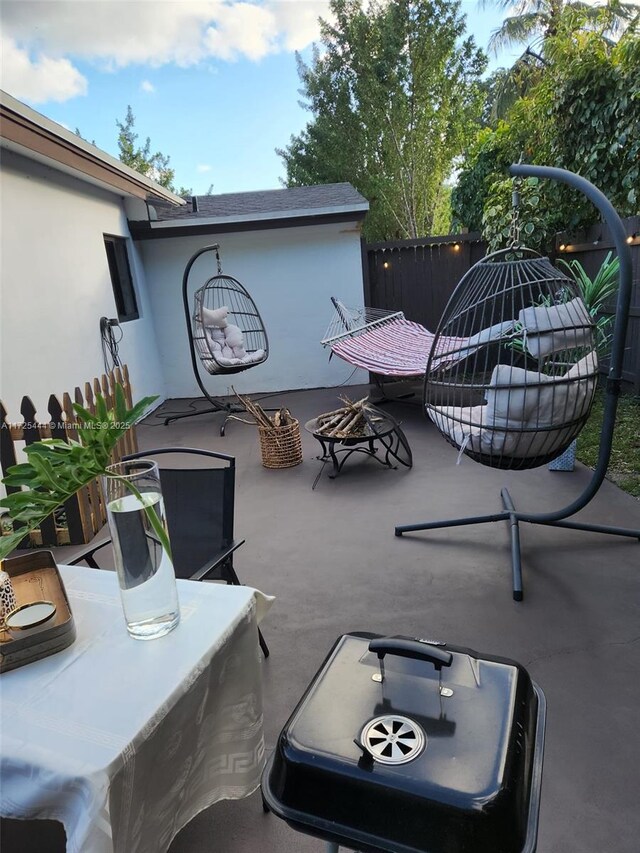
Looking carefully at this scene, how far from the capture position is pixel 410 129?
12.2 meters

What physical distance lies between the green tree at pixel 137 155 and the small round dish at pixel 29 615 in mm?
20522

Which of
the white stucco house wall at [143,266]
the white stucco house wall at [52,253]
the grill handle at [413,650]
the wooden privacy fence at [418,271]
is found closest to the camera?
the grill handle at [413,650]

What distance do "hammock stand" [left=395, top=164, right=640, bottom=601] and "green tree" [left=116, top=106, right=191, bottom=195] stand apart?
64.0 ft

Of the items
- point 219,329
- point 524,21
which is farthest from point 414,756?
point 524,21

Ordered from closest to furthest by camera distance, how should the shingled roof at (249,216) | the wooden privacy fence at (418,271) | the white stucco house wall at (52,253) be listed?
the white stucco house wall at (52,253)
the shingled roof at (249,216)
the wooden privacy fence at (418,271)

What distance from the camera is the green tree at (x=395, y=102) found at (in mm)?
11336

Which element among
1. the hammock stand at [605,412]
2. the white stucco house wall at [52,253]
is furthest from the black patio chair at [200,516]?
the white stucco house wall at [52,253]

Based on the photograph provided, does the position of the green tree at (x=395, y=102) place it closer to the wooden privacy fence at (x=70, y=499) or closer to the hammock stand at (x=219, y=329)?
the hammock stand at (x=219, y=329)

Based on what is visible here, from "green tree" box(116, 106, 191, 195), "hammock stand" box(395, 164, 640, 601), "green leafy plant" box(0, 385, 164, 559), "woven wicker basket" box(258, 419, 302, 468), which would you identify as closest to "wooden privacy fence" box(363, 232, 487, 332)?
"woven wicker basket" box(258, 419, 302, 468)

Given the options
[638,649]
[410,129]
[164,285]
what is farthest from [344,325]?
[410,129]

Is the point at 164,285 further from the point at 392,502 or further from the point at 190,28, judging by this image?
the point at 392,502

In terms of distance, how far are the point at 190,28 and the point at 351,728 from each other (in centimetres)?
718

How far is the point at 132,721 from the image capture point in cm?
81

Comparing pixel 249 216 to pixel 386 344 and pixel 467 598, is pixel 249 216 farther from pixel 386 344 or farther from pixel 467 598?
pixel 467 598
